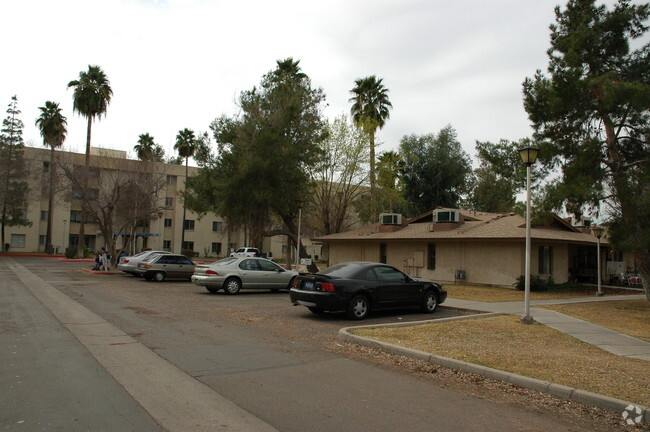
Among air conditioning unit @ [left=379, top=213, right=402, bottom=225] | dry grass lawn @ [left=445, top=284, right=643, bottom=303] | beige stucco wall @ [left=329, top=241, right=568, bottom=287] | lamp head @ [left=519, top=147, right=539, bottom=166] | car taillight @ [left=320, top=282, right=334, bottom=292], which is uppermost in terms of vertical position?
lamp head @ [left=519, top=147, right=539, bottom=166]

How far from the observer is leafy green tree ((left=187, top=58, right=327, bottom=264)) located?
32875 mm

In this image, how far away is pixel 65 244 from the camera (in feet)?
203

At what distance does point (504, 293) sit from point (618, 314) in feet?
19.5

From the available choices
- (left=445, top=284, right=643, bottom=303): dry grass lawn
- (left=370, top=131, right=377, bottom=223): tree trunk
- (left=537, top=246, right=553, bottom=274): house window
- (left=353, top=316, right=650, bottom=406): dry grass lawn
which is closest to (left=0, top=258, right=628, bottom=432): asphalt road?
(left=353, top=316, right=650, bottom=406): dry grass lawn

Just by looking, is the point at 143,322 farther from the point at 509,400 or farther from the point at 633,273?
the point at 633,273

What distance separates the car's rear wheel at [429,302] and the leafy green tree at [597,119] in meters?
6.18

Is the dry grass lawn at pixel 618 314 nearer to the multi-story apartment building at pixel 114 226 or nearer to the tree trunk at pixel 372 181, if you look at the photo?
the tree trunk at pixel 372 181

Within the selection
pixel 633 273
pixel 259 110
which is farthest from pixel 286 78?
pixel 633 273

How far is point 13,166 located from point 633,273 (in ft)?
196

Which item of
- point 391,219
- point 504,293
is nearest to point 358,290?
point 504,293

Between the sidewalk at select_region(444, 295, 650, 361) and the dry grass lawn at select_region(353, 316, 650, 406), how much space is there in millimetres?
Result: 375

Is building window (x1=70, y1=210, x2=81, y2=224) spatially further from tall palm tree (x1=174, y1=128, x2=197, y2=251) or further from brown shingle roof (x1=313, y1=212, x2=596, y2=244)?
brown shingle roof (x1=313, y1=212, x2=596, y2=244)

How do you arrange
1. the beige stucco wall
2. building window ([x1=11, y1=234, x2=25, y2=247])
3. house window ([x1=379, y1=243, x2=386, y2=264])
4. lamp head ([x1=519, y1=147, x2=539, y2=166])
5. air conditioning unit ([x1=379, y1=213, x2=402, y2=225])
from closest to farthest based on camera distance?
lamp head ([x1=519, y1=147, x2=539, y2=166]) < the beige stucco wall < house window ([x1=379, y1=243, x2=386, y2=264]) < air conditioning unit ([x1=379, y1=213, x2=402, y2=225]) < building window ([x1=11, y1=234, x2=25, y2=247])

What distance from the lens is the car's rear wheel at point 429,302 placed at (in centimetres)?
1451
